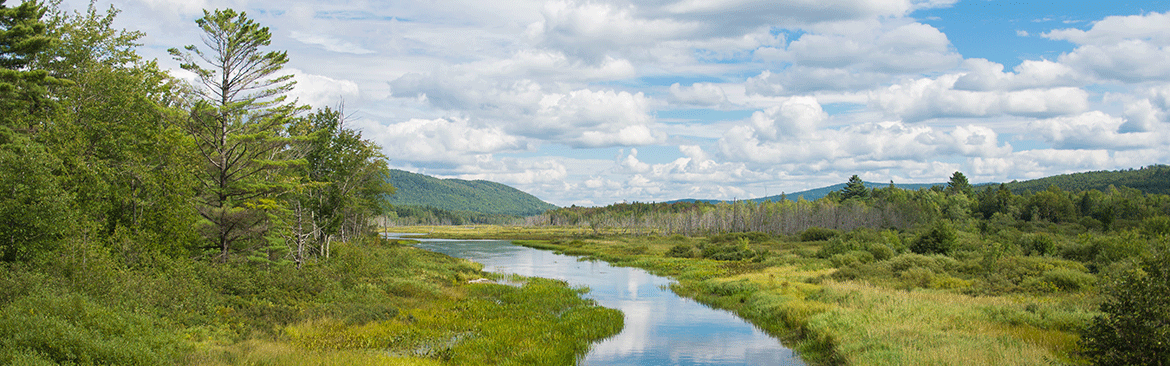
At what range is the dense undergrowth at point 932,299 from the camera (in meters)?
16.6

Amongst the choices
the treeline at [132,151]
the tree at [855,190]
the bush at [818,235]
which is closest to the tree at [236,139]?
the treeline at [132,151]

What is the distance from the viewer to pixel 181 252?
80.7ft

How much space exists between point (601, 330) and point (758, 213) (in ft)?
484

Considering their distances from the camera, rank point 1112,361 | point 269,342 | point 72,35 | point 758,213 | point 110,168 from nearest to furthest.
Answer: point 1112,361 → point 269,342 → point 110,168 → point 72,35 → point 758,213

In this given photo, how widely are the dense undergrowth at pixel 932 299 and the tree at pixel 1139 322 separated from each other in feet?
1.93

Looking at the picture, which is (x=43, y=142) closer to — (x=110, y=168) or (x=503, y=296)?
(x=110, y=168)

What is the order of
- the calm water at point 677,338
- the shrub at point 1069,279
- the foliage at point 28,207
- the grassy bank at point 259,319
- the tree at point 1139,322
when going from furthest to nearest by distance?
the shrub at point 1069,279, the calm water at point 677,338, the foliage at point 28,207, the grassy bank at point 259,319, the tree at point 1139,322

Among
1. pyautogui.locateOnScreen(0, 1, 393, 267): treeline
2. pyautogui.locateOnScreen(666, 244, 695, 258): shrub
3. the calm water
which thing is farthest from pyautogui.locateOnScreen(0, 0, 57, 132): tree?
pyautogui.locateOnScreen(666, 244, 695, 258): shrub

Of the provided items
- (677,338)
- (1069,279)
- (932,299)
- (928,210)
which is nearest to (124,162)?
(677,338)

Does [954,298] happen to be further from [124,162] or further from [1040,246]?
[124,162]

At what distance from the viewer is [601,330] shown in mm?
23672

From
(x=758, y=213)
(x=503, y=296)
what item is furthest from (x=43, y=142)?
(x=758, y=213)

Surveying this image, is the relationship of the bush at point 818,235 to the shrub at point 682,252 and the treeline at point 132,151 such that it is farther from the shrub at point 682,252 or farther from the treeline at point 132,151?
the treeline at point 132,151

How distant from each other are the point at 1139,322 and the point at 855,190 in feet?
570
